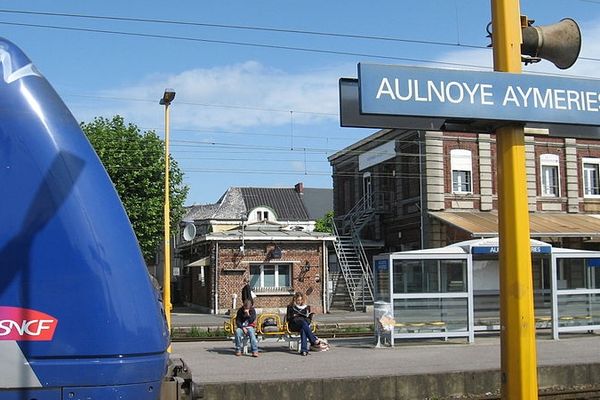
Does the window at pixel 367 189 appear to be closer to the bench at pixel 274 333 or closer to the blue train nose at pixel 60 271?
the bench at pixel 274 333

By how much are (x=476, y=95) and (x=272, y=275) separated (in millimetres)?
30151

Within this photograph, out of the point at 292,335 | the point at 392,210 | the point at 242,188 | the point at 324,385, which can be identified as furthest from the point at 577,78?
the point at 242,188

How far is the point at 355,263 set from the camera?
124 feet

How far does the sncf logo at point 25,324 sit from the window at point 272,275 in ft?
102

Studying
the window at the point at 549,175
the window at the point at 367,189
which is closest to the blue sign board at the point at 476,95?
the window at the point at 549,175

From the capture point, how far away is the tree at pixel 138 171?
36656 millimetres

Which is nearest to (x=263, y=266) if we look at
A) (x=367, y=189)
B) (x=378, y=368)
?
(x=367, y=189)

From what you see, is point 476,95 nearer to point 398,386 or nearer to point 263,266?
point 398,386

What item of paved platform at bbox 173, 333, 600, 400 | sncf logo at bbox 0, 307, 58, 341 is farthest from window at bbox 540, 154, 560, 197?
sncf logo at bbox 0, 307, 58, 341

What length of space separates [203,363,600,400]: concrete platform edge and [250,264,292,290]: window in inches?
926

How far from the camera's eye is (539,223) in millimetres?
33406

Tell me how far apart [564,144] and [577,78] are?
109ft

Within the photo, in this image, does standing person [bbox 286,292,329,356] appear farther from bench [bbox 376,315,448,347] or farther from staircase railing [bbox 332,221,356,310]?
staircase railing [bbox 332,221,356,310]

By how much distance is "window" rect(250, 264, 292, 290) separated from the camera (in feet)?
114
